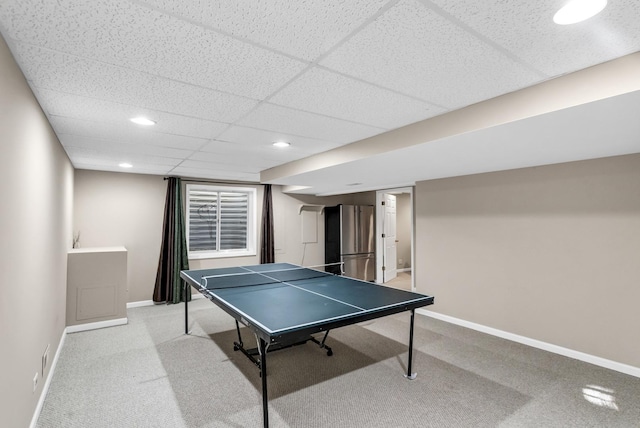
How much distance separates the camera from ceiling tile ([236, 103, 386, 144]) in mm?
2352

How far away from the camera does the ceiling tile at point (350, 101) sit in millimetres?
1828

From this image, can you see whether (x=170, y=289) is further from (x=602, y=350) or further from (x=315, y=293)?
(x=602, y=350)

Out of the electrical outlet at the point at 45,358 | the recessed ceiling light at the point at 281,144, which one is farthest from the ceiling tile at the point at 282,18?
the electrical outlet at the point at 45,358

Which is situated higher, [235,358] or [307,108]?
[307,108]

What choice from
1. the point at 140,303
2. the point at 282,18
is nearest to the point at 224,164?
the point at 140,303

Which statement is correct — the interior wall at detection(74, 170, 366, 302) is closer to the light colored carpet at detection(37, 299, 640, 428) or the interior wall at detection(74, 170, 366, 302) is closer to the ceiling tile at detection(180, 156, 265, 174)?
the ceiling tile at detection(180, 156, 265, 174)

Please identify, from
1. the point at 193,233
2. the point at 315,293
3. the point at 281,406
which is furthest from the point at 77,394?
the point at 193,233

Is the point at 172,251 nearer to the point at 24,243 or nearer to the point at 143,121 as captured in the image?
the point at 143,121

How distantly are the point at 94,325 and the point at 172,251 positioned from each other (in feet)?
5.09

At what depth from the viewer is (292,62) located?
160cm

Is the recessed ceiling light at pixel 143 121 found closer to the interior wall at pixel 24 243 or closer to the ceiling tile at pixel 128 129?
the ceiling tile at pixel 128 129

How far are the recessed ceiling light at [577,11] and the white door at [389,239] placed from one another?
19.0ft

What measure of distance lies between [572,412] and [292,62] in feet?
10.0

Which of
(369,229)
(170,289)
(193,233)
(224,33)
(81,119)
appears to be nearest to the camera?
(224,33)
